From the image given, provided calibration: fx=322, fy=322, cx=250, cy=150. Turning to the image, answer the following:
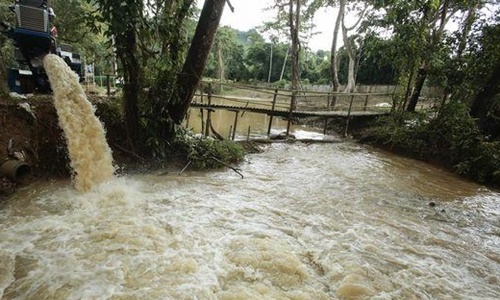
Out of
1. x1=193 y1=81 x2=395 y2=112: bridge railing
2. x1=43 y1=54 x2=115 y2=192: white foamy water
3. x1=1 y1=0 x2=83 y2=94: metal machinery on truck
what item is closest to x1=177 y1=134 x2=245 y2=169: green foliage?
x1=193 y1=81 x2=395 y2=112: bridge railing

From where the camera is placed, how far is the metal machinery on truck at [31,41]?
5.10 metres

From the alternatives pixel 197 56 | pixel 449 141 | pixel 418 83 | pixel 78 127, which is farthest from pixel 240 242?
pixel 418 83

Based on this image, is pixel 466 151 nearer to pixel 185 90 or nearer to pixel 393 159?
pixel 393 159

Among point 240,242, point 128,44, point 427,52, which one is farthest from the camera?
point 427,52

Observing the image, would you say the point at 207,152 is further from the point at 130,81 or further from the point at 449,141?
the point at 449,141

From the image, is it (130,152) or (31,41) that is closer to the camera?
(31,41)

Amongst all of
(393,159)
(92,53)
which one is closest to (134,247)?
(393,159)

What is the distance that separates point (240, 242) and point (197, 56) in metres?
3.86

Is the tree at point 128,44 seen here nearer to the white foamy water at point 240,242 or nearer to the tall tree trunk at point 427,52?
the white foamy water at point 240,242

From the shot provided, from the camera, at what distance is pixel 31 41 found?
527 centimetres

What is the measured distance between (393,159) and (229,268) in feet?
26.7

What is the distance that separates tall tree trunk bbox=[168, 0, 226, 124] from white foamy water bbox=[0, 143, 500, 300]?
1.52 metres

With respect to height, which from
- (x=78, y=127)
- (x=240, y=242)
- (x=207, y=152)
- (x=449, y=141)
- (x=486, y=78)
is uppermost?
(x=486, y=78)

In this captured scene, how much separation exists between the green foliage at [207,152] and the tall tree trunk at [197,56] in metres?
0.66
